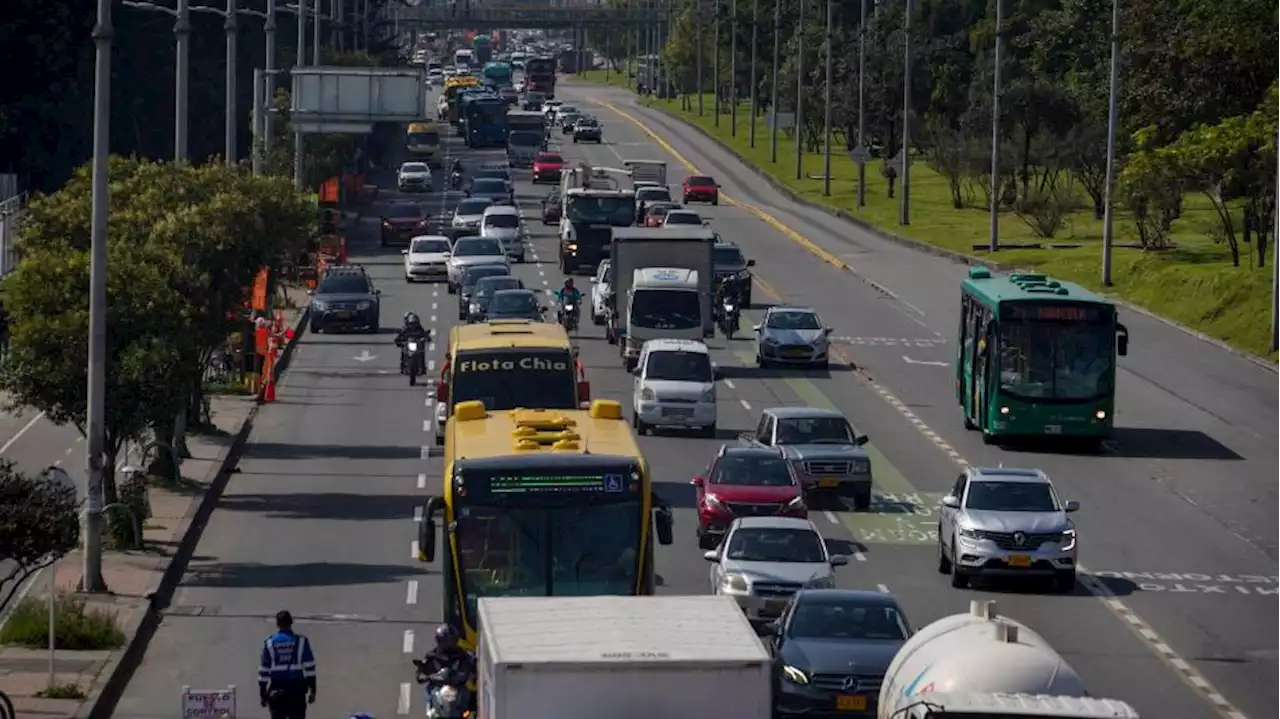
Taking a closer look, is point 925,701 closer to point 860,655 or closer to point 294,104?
point 860,655

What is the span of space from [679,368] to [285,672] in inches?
957

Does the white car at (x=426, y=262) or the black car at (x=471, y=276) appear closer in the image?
the black car at (x=471, y=276)

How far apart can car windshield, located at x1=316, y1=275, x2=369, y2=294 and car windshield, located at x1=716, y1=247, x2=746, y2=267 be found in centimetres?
1011

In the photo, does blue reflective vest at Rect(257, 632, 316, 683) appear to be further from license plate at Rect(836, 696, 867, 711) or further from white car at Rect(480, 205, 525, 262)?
white car at Rect(480, 205, 525, 262)

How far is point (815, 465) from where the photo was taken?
3794 cm

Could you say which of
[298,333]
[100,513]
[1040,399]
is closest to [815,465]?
[1040,399]

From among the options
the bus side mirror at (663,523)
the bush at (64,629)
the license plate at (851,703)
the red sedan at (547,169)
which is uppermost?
the red sedan at (547,169)

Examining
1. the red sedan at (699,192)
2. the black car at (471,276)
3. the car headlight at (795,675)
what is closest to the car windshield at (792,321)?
the black car at (471,276)

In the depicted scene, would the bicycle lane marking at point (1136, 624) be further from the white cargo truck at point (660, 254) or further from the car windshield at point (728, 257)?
the car windshield at point (728, 257)

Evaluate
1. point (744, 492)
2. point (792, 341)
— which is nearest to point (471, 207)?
point (792, 341)

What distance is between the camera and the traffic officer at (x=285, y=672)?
22172 millimetres

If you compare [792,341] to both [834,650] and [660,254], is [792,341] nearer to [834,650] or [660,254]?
[660,254]

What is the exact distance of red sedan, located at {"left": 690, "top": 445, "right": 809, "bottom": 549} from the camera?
3400 centimetres

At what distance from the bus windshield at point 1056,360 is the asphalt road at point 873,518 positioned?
1.23 meters
